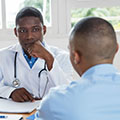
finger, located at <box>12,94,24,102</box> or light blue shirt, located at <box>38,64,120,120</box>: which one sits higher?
light blue shirt, located at <box>38,64,120,120</box>

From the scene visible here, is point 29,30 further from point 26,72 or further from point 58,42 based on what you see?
point 58,42

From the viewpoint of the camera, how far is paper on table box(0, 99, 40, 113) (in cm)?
179

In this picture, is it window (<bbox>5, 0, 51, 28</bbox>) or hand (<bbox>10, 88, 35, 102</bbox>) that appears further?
window (<bbox>5, 0, 51, 28</bbox>)

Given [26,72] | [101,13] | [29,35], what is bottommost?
[26,72]

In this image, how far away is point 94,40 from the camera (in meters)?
1.15

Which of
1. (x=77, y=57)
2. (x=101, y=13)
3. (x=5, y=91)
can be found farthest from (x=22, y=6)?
(x=77, y=57)

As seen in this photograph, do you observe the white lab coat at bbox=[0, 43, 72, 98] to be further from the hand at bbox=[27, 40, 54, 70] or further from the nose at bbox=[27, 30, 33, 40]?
the nose at bbox=[27, 30, 33, 40]

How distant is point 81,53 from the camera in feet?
3.85

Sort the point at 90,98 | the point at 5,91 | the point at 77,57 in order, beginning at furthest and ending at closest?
the point at 5,91, the point at 77,57, the point at 90,98

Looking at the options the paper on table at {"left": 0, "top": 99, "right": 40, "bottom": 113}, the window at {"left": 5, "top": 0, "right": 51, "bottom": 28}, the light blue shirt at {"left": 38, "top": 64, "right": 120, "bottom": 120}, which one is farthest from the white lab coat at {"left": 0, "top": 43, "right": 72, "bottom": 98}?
the window at {"left": 5, "top": 0, "right": 51, "bottom": 28}

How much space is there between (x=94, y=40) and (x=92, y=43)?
1 centimetres

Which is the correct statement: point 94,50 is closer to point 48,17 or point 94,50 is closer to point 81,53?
point 81,53

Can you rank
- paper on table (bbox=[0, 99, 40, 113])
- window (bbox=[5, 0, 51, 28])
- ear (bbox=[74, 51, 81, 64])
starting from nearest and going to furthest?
1. ear (bbox=[74, 51, 81, 64])
2. paper on table (bbox=[0, 99, 40, 113])
3. window (bbox=[5, 0, 51, 28])

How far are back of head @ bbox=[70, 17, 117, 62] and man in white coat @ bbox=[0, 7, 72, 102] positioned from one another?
2.88 feet
